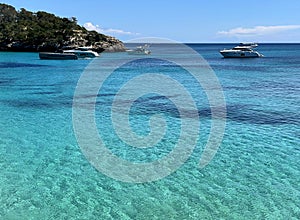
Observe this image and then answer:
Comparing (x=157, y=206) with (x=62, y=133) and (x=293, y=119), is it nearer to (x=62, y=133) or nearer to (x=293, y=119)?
(x=62, y=133)

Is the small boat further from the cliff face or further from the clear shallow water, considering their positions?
the clear shallow water

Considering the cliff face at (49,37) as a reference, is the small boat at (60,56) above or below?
below

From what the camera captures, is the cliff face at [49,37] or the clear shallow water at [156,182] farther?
the cliff face at [49,37]

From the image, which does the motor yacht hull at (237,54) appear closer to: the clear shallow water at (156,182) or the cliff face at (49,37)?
the cliff face at (49,37)

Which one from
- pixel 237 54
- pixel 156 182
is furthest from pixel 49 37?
pixel 156 182

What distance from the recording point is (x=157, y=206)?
38.3ft

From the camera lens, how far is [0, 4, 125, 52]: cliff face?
135625 mm

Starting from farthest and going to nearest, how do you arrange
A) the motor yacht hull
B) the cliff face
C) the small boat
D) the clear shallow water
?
the cliff face < the motor yacht hull < the small boat < the clear shallow water

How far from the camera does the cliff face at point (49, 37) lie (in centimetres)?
13562

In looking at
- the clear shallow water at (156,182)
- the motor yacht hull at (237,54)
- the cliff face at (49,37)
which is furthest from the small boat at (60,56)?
the clear shallow water at (156,182)

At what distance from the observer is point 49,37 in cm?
13750

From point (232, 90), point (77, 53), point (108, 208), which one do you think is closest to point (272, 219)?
point (108, 208)

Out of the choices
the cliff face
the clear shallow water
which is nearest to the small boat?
the cliff face

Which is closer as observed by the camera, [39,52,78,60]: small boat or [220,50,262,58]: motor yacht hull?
[39,52,78,60]: small boat
